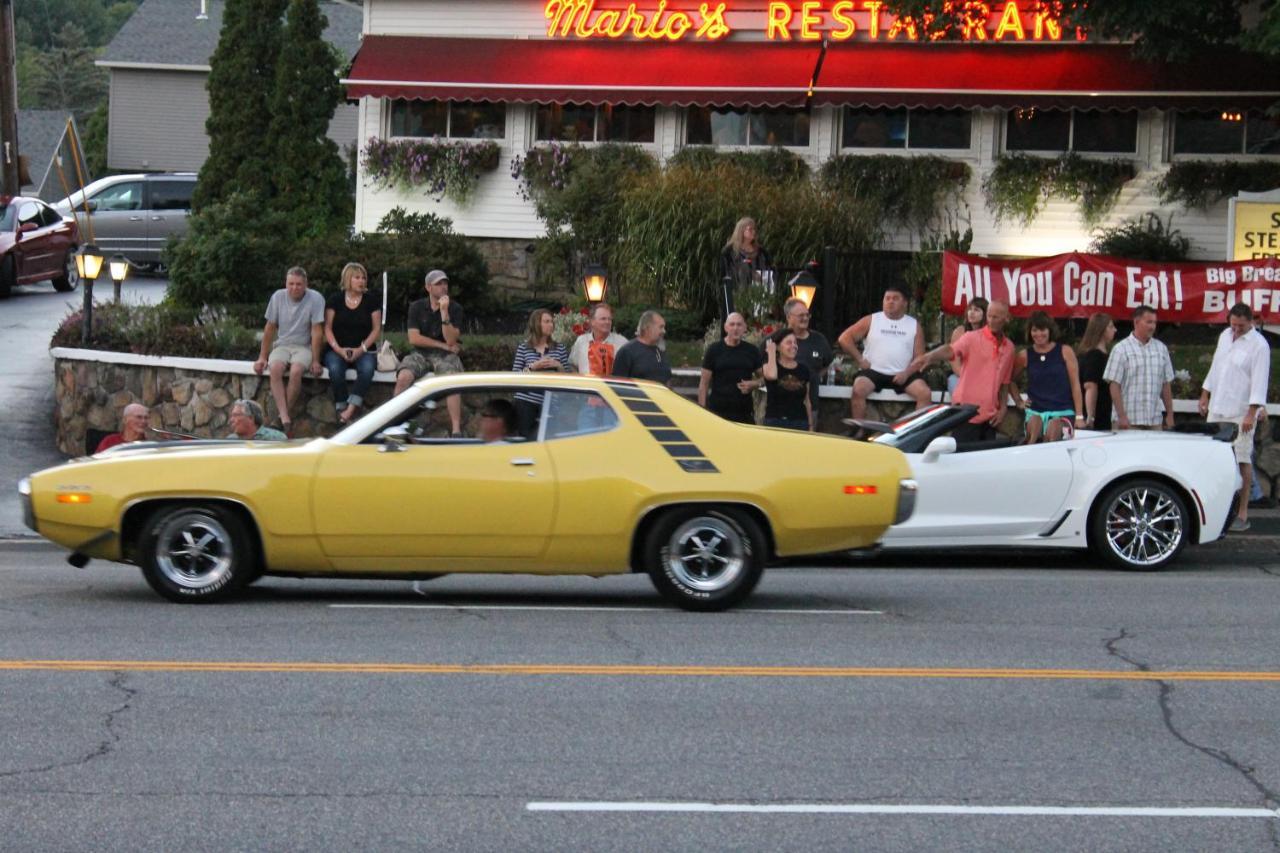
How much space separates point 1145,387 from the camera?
15383mm

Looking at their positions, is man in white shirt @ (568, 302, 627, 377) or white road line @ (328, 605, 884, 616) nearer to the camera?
white road line @ (328, 605, 884, 616)

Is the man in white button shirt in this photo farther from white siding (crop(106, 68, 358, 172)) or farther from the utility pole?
white siding (crop(106, 68, 358, 172))

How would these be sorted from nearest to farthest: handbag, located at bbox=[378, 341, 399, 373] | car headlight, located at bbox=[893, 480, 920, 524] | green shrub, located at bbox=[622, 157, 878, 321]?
car headlight, located at bbox=[893, 480, 920, 524], handbag, located at bbox=[378, 341, 399, 373], green shrub, located at bbox=[622, 157, 878, 321]

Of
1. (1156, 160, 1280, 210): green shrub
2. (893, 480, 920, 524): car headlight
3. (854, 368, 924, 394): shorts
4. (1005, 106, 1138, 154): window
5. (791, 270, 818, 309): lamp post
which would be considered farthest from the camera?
(1005, 106, 1138, 154): window

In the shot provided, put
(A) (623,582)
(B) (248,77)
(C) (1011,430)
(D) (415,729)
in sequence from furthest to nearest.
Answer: (B) (248,77), (C) (1011,430), (A) (623,582), (D) (415,729)

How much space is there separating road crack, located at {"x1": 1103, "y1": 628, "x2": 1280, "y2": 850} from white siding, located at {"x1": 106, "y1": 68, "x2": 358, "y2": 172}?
153ft

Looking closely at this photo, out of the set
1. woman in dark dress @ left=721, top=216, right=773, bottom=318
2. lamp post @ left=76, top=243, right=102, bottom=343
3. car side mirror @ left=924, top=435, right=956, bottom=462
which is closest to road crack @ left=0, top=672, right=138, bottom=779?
car side mirror @ left=924, top=435, right=956, bottom=462

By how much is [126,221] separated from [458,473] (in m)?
25.2

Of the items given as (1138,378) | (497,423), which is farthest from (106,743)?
(1138,378)

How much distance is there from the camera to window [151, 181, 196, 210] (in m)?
34.0

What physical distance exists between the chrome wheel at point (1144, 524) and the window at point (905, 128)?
1290 cm

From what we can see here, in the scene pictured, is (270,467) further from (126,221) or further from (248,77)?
(126,221)

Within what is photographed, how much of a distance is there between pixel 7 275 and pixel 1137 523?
2144 cm

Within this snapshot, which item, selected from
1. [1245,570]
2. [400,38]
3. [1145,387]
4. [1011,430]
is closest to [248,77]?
[400,38]
